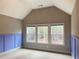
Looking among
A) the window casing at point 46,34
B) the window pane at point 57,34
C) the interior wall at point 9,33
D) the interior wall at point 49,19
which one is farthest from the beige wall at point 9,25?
the window pane at point 57,34

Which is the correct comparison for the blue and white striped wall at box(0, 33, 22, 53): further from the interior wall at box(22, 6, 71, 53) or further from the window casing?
the window casing

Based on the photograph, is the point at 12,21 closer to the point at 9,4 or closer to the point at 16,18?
the point at 16,18

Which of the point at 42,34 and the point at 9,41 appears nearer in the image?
the point at 9,41

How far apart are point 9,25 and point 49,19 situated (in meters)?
2.81

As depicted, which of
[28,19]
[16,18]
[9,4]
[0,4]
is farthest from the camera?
[28,19]

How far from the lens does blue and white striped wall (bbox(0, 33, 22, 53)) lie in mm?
5573

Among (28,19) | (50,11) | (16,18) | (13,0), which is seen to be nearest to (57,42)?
(50,11)

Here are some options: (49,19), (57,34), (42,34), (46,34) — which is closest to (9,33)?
(42,34)

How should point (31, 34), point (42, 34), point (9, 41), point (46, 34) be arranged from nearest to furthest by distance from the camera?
point (9, 41)
point (46, 34)
point (42, 34)
point (31, 34)

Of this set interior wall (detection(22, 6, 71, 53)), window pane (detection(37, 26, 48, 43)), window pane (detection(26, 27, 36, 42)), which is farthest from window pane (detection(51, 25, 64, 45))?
window pane (detection(26, 27, 36, 42))

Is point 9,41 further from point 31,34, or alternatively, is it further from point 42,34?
point 42,34

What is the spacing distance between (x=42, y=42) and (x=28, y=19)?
2165 mm

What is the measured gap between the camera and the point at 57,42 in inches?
252

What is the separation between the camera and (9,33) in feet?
20.3
